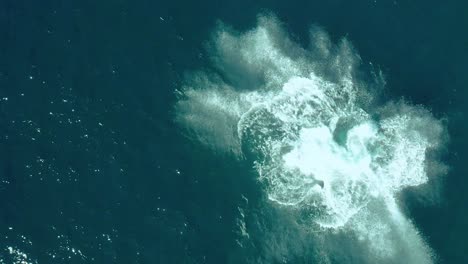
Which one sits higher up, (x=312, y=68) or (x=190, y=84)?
(x=312, y=68)

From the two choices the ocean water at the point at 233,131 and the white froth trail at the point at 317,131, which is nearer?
the ocean water at the point at 233,131

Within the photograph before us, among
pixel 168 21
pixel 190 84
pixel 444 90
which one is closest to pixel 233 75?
pixel 190 84

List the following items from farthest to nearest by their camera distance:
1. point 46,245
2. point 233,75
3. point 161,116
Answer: point 233,75, point 161,116, point 46,245

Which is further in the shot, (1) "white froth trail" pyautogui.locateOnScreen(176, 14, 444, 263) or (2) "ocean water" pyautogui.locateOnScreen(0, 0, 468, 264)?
(1) "white froth trail" pyautogui.locateOnScreen(176, 14, 444, 263)

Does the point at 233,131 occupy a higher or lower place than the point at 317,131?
lower

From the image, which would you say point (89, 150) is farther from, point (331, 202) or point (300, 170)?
point (331, 202)
